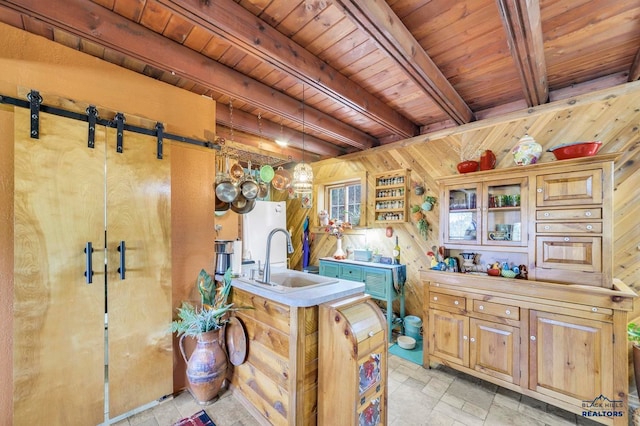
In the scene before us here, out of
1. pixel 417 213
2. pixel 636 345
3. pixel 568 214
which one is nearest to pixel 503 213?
pixel 568 214

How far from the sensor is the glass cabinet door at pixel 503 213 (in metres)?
2.42

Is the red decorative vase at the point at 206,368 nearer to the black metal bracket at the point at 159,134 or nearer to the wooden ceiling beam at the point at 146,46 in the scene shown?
the black metal bracket at the point at 159,134

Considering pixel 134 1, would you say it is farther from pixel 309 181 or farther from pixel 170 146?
pixel 309 181

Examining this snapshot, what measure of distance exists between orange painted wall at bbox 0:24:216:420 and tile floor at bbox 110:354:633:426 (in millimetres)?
842

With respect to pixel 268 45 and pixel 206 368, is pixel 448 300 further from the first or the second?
pixel 268 45

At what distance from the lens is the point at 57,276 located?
1716mm

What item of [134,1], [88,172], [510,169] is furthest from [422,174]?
[88,172]

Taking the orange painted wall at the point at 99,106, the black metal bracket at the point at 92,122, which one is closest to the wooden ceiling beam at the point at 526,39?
the orange painted wall at the point at 99,106

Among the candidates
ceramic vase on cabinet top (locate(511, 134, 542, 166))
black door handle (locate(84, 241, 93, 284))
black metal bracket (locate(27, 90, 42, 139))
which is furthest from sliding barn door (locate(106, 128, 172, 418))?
ceramic vase on cabinet top (locate(511, 134, 542, 166))

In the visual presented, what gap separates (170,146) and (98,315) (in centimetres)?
143

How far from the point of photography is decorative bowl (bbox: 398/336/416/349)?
306 centimetres

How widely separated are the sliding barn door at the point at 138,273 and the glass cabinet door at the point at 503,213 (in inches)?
121

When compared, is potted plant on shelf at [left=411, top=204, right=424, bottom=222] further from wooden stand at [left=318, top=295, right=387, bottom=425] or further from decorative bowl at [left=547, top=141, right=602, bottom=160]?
wooden stand at [left=318, top=295, right=387, bottom=425]

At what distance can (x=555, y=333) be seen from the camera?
79.2 inches
